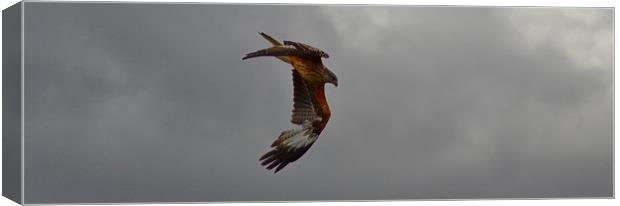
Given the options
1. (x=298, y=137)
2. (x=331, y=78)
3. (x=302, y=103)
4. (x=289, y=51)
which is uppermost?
(x=289, y=51)

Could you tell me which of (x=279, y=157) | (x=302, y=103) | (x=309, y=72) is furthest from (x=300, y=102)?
(x=279, y=157)

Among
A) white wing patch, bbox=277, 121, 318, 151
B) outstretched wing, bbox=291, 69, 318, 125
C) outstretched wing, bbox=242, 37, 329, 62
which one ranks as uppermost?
outstretched wing, bbox=242, 37, 329, 62

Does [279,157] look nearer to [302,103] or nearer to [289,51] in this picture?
[302,103]

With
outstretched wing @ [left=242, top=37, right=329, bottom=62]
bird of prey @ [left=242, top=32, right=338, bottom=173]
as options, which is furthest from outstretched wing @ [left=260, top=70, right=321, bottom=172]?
outstretched wing @ [left=242, top=37, right=329, bottom=62]

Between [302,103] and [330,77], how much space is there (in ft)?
1.22

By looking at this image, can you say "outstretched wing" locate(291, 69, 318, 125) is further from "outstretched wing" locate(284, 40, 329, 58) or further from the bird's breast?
"outstretched wing" locate(284, 40, 329, 58)

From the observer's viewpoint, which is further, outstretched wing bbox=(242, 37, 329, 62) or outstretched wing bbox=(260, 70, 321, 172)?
outstretched wing bbox=(260, 70, 321, 172)

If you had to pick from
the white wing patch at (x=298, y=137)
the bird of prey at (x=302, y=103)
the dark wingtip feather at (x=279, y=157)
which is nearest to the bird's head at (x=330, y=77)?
the bird of prey at (x=302, y=103)

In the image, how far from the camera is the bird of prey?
15008 millimetres

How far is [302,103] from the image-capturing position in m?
15.0

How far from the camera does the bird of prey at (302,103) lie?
15.0 m

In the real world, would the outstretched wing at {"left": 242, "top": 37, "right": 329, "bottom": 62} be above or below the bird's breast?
above

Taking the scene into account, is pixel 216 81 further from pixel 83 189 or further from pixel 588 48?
pixel 588 48

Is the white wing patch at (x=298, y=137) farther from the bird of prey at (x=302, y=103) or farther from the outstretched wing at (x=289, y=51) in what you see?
the outstretched wing at (x=289, y=51)
